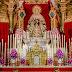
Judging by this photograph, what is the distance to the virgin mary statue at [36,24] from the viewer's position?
9.57 metres

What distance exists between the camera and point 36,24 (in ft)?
31.6

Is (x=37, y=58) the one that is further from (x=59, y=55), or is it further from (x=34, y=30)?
(x=34, y=30)

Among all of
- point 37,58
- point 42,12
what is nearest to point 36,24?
point 42,12

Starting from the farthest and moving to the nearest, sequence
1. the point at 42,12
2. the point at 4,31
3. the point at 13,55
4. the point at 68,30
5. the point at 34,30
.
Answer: the point at 42,12 → the point at 34,30 → the point at 68,30 → the point at 4,31 → the point at 13,55

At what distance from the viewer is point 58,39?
8648 millimetres

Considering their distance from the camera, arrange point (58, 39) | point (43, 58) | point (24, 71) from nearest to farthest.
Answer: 1. point (24, 71)
2. point (43, 58)
3. point (58, 39)

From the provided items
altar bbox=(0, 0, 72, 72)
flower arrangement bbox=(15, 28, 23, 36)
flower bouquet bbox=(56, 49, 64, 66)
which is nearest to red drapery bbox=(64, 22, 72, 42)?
altar bbox=(0, 0, 72, 72)

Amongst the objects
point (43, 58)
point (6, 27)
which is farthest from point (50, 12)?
point (43, 58)

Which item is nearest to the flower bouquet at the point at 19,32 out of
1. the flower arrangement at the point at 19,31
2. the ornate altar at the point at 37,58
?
the flower arrangement at the point at 19,31

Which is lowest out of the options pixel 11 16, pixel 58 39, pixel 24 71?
pixel 24 71

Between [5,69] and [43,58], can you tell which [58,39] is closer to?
[43,58]

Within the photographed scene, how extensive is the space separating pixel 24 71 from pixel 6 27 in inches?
120

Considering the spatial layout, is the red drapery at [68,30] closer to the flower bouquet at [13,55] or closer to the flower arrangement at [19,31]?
the flower arrangement at [19,31]

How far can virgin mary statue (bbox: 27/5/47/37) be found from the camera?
9.57 meters
